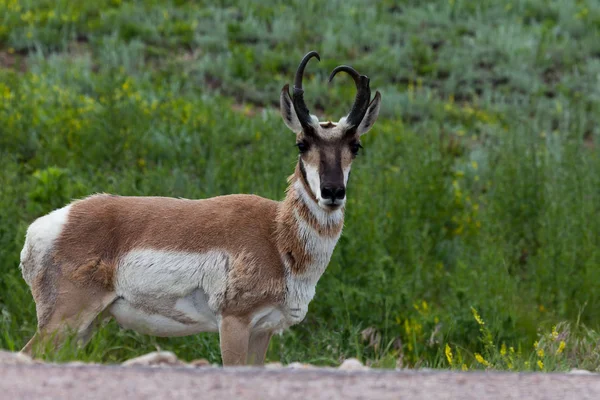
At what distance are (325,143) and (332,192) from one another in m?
0.42

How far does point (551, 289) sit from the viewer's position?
10445 millimetres

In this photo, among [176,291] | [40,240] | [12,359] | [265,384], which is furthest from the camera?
[40,240]

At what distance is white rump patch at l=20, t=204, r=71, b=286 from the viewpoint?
671 centimetres

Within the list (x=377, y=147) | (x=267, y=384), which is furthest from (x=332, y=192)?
(x=377, y=147)

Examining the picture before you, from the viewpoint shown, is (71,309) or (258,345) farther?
(258,345)

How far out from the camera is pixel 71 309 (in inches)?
259

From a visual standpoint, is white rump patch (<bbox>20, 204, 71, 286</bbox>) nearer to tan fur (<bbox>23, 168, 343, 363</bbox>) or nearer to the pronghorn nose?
tan fur (<bbox>23, 168, 343, 363</bbox>)

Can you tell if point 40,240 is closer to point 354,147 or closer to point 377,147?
point 354,147

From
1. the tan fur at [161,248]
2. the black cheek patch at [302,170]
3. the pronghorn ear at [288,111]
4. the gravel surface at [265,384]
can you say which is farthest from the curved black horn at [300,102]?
the gravel surface at [265,384]

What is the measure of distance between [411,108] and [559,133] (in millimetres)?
2511

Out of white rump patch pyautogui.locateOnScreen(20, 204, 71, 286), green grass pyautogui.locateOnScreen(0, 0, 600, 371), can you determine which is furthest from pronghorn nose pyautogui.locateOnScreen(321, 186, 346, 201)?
white rump patch pyautogui.locateOnScreen(20, 204, 71, 286)

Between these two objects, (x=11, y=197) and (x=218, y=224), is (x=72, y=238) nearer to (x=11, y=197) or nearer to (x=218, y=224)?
(x=218, y=224)

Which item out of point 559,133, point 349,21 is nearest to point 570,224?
point 559,133

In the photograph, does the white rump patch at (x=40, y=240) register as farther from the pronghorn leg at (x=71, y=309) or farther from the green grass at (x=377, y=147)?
the green grass at (x=377, y=147)
